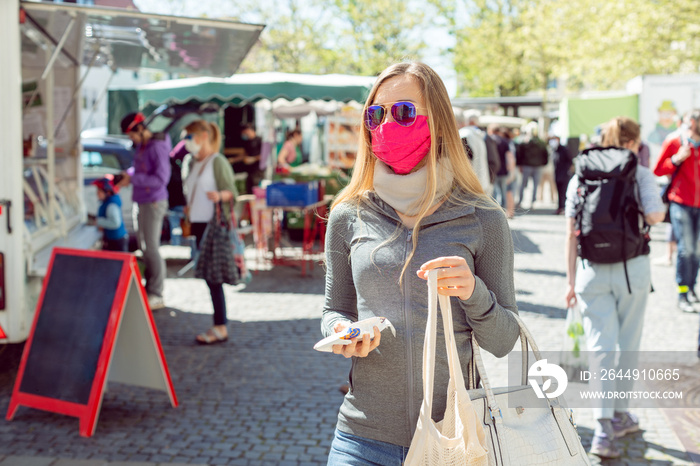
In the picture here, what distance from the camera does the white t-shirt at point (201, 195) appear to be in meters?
6.87

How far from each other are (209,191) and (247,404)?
85.9 inches

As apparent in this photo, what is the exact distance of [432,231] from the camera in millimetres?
2152

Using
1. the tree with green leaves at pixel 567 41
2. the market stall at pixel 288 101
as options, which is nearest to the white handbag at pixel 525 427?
the market stall at pixel 288 101

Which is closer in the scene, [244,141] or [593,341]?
[593,341]

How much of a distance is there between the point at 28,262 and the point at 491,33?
32533mm

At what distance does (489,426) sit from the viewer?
6.27ft

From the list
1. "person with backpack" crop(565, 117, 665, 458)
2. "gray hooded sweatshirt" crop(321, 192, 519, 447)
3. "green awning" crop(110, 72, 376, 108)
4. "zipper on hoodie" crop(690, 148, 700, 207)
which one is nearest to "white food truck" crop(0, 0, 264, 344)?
"green awning" crop(110, 72, 376, 108)

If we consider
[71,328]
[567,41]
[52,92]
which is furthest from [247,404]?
[567,41]

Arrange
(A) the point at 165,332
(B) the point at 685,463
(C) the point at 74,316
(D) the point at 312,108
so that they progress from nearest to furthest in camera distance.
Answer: (B) the point at 685,463 → (C) the point at 74,316 → (A) the point at 165,332 → (D) the point at 312,108

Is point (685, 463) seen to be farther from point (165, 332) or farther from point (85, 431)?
point (165, 332)

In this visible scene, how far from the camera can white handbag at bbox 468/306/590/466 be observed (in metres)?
1.91

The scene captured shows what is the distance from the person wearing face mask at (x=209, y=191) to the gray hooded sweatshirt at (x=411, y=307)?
4708mm

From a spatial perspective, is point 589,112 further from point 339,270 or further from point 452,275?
point 452,275

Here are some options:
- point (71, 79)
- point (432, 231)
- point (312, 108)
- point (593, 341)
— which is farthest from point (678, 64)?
point (432, 231)
